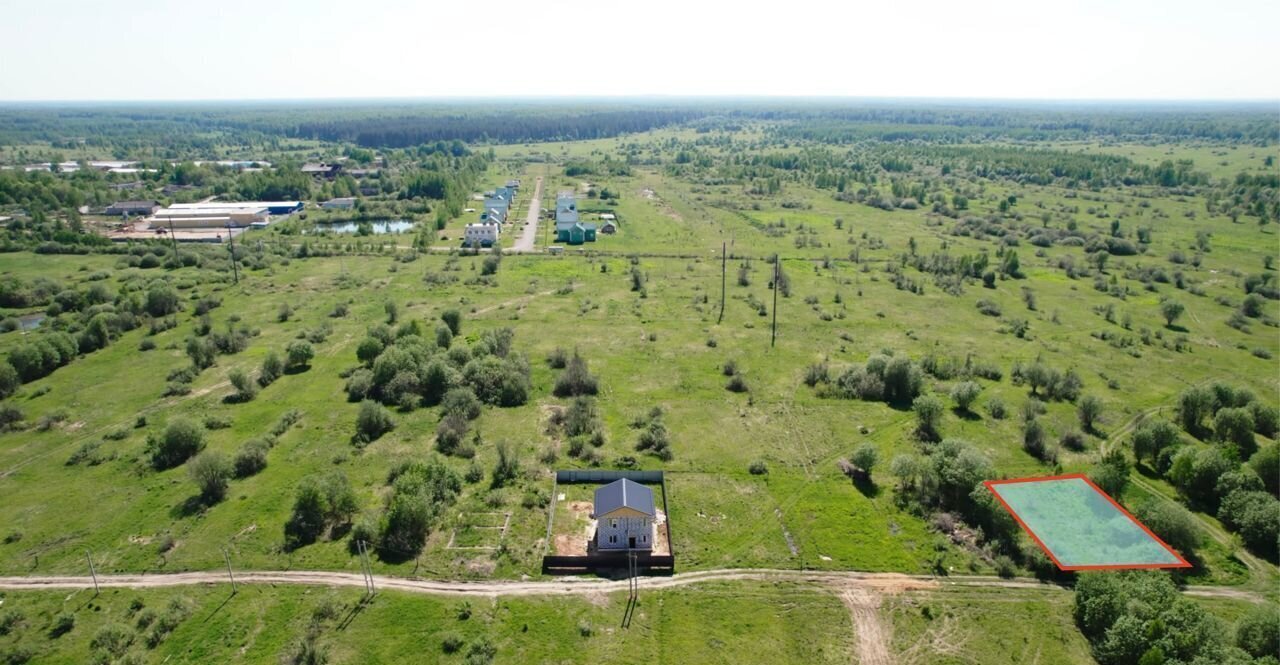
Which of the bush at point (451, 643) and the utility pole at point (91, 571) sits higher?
the utility pole at point (91, 571)

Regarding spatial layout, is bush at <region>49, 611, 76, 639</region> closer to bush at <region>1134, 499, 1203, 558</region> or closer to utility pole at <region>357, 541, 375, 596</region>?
utility pole at <region>357, 541, 375, 596</region>

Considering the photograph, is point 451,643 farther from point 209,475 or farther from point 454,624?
point 209,475

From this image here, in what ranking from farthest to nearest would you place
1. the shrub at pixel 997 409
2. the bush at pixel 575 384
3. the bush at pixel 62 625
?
the bush at pixel 575 384
the shrub at pixel 997 409
the bush at pixel 62 625

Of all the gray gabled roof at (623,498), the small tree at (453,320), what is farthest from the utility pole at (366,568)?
the small tree at (453,320)

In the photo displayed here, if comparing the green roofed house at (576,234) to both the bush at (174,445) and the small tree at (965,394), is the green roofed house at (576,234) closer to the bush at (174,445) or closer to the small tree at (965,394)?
the small tree at (965,394)

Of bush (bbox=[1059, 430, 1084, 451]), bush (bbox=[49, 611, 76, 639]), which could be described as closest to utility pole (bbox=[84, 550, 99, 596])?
bush (bbox=[49, 611, 76, 639])
